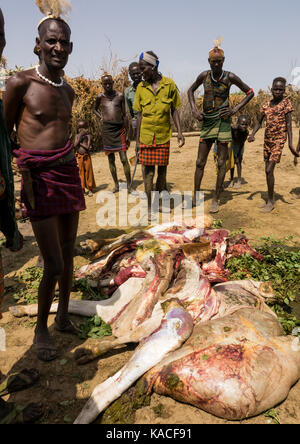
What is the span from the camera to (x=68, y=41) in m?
2.07

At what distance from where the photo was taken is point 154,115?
4984 mm

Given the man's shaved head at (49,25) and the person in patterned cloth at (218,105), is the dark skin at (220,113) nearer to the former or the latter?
the person in patterned cloth at (218,105)

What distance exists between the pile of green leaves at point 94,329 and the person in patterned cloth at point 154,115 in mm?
2912

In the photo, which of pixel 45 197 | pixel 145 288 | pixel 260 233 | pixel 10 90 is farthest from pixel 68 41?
pixel 260 233

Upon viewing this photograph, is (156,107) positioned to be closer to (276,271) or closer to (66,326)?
(276,271)

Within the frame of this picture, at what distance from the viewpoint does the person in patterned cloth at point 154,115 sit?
4.84m

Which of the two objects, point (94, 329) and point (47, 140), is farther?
point (94, 329)

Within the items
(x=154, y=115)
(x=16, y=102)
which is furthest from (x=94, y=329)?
(x=154, y=115)

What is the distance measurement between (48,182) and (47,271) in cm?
61

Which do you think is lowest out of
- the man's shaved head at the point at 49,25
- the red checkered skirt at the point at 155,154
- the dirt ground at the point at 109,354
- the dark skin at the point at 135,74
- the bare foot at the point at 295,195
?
the dirt ground at the point at 109,354

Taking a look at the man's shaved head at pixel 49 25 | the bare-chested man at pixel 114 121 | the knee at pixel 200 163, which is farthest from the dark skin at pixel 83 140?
the man's shaved head at pixel 49 25

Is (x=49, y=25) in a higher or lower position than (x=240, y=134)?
higher

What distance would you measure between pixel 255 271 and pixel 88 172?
4.31 meters

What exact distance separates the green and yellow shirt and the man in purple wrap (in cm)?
283
